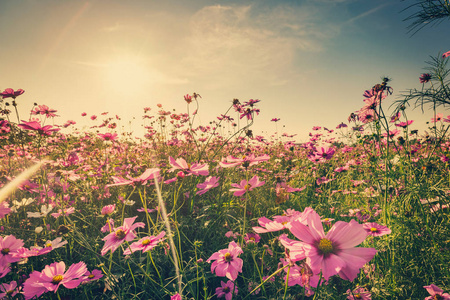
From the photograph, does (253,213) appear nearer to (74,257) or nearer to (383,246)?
(383,246)

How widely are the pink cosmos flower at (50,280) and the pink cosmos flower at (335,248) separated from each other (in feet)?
2.52

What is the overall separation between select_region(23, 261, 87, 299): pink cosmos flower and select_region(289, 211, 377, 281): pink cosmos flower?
77 cm

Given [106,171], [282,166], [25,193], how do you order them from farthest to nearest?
[282,166]
[25,193]
[106,171]

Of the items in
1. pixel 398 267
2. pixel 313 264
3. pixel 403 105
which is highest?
pixel 403 105

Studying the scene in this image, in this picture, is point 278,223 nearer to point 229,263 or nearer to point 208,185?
point 229,263

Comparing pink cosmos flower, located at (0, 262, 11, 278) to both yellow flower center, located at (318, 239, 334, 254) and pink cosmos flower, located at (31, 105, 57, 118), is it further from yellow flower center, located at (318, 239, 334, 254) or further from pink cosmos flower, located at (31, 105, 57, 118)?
pink cosmos flower, located at (31, 105, 57, 118)

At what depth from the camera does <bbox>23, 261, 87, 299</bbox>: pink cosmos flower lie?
74cm

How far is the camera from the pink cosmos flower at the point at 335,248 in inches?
17.8

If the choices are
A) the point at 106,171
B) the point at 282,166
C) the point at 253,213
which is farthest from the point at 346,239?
the point at 282,166

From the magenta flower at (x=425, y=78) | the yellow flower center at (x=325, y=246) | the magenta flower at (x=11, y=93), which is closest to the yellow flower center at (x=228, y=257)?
the yellow flower center at (x=325, y=246)

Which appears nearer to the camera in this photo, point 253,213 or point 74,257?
point 74,257

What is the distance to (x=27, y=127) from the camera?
119cm

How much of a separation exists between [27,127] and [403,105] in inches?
104

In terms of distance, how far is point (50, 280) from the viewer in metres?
0.79
